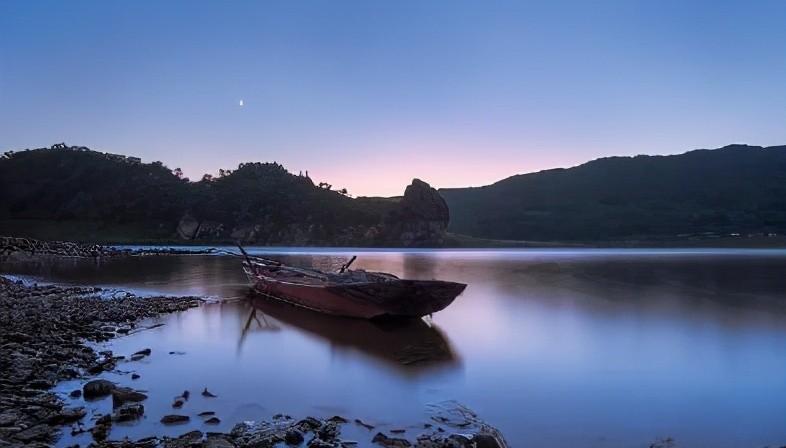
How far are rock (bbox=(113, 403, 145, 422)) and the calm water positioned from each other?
0.17m

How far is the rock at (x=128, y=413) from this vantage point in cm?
624

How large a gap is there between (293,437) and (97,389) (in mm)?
3226

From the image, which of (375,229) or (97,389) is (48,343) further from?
(375,229)

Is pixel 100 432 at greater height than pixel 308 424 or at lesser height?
greater

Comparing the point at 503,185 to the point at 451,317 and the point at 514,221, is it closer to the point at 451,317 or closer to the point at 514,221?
the point at 514,221

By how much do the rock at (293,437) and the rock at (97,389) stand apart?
3.01m

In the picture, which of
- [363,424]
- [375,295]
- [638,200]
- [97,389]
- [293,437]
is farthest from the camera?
[638,200]

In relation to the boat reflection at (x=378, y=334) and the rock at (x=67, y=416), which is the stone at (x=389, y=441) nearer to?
the rock at (x=67, y=416)

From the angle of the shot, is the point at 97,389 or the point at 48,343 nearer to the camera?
the point at 97,389

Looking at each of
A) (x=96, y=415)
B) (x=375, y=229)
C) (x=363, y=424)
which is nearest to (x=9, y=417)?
(x=96, y=415)

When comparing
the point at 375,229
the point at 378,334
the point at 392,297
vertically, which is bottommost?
the point at 378,334

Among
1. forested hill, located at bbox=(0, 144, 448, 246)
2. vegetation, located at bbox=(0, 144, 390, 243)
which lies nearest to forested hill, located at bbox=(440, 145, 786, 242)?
forested hill, located at bbox=(0, 144, 448, 246)

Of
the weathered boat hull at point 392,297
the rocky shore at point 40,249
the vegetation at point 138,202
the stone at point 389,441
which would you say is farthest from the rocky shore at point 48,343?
the vegetation at point 138,202

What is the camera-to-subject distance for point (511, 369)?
32.8 feet
